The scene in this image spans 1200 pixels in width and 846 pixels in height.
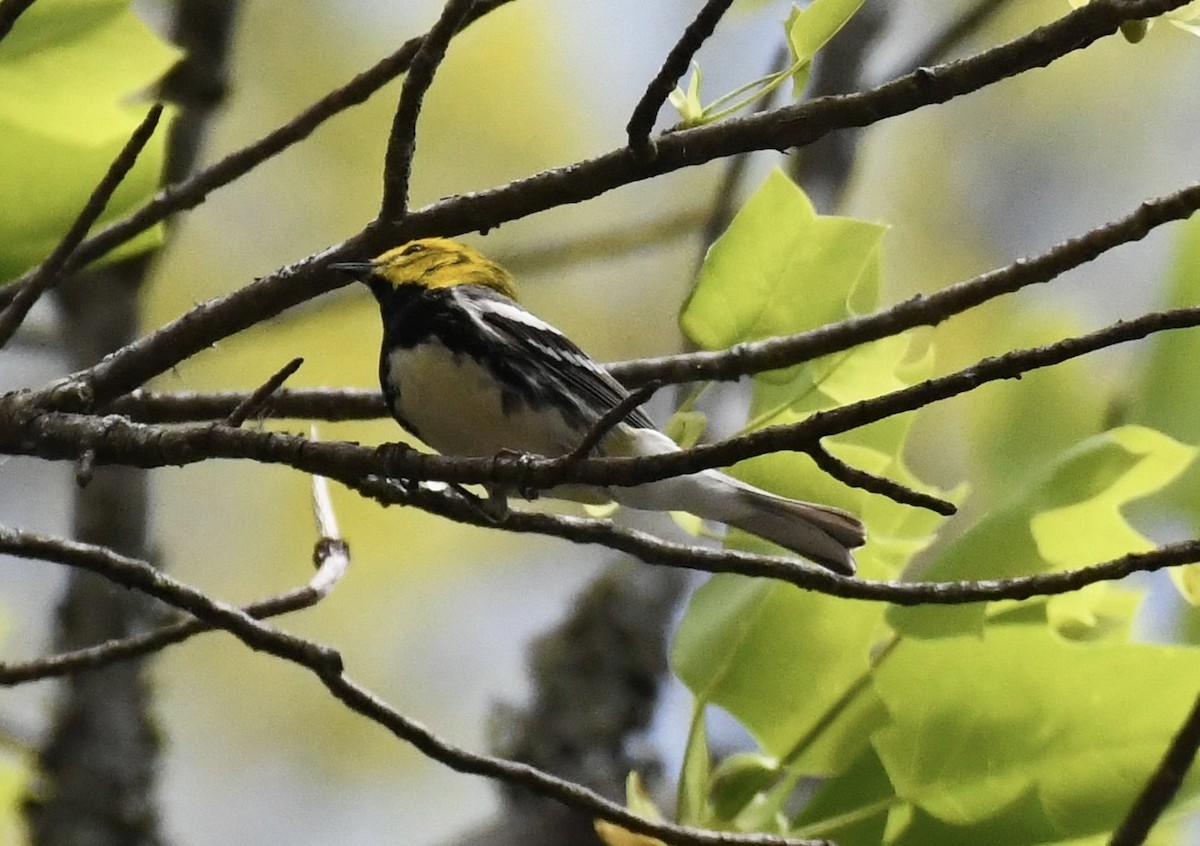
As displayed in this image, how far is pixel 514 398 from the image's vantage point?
0.64 metres

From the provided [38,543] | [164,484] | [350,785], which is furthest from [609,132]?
[38,543]

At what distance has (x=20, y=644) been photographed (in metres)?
0.99

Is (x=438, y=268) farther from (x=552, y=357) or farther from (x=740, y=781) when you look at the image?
(x=740, y=781)

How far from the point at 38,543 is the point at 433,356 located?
9.9 inches

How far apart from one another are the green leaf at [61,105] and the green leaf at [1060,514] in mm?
392

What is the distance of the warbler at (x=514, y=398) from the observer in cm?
60

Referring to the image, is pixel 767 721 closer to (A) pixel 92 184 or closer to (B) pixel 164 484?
(A) pixel 92 184

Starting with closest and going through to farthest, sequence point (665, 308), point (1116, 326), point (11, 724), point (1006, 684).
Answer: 1. point (1116, 326)
2. point (1006, 684)
3. point (11, 724)
4. point (665, 308)

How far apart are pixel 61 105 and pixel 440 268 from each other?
0.27 m

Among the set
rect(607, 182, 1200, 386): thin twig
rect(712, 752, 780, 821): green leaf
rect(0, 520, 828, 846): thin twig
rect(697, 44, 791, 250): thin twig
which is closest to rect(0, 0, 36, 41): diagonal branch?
rect(0, 520, 828, 846): thin twig

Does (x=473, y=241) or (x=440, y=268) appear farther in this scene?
(x=473, y=241)

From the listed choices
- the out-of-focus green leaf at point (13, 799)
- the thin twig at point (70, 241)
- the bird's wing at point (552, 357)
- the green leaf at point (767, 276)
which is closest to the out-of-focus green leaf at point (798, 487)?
the green leaf at point (767, 276)

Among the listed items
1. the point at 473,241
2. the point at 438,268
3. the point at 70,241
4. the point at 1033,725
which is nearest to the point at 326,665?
the point at 70,241

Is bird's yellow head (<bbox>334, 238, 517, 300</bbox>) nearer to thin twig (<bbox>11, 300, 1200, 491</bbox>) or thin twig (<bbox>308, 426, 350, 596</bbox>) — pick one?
thin twig (<bbox>308, 426, 350, 596</bbox>)
